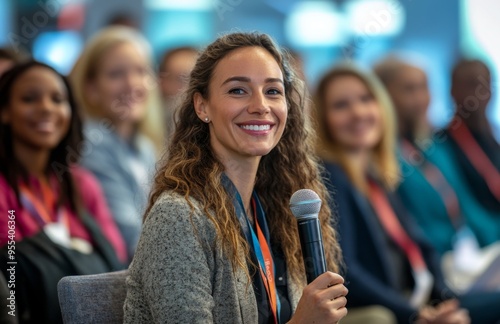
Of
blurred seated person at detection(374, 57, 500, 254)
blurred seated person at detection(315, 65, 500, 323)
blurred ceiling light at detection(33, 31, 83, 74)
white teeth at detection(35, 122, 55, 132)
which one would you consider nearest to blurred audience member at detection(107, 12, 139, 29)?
blurred ceiling light at detection(33, 31, 83, 74)

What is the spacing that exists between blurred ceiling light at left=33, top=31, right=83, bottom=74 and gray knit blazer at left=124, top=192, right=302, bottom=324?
372cm

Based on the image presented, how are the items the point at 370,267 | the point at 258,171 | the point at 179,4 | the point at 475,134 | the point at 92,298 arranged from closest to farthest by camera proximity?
the point at 92,298 < the point at 258,171 < the point at 370,267 < the point at 475,134 < the point at 179,4

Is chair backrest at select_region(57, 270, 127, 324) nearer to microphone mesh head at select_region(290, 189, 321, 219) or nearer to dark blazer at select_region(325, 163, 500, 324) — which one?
microphone mesh head at select_region(290, 189, 321, 219)

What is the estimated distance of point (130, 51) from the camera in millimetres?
4281

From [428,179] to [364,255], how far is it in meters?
0.98

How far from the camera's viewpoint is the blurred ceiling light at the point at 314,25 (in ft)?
21.1

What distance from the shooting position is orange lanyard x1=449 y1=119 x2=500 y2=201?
4.52 metres

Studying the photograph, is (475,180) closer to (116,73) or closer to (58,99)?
(116,73)

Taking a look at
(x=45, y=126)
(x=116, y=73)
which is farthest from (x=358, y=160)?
(x=45, y=126)

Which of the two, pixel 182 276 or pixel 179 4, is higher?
pixel 179 4

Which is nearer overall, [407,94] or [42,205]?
[42,205]

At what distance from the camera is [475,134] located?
183 inches

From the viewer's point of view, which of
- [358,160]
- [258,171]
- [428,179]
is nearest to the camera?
[258,171]

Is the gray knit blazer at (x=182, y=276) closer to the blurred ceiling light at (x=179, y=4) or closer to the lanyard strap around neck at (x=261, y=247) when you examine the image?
the lanyard strap around neck at (x=261, y=247)
